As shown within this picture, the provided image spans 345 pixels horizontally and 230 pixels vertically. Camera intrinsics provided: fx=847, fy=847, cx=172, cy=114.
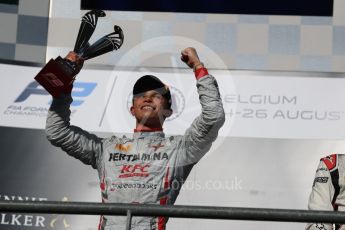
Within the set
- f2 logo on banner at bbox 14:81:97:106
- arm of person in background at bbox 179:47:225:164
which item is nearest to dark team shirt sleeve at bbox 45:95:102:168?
arm of person in background at bbox 179:47:225:164

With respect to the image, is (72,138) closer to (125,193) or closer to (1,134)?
(125,193)

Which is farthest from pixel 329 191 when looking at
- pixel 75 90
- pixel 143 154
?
pixel 75 90

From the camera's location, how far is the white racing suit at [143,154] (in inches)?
122

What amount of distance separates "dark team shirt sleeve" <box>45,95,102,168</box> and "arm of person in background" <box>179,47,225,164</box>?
0.36 metres

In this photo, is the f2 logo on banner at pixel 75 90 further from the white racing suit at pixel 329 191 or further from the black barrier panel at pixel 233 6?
the white racing suit at pixel 329 191

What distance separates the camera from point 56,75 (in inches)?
124

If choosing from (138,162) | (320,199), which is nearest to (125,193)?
(138,162)

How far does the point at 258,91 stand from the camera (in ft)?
16.9

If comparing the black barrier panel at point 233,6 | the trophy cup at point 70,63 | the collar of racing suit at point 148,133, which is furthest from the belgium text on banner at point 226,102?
the collar of racing suit at point 148,133


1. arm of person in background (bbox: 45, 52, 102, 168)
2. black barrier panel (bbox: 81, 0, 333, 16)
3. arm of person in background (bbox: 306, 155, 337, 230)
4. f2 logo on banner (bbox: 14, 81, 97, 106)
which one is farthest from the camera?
black barrier panel (bbox: 81, 0, 333, 16)

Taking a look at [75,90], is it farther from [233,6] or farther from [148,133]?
[148,133]

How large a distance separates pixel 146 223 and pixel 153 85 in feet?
1.90

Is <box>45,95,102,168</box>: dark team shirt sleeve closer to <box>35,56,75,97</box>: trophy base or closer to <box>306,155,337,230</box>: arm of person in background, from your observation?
<box>35,56,75,97</box>: trophy base

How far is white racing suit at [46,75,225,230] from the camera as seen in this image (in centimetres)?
310
